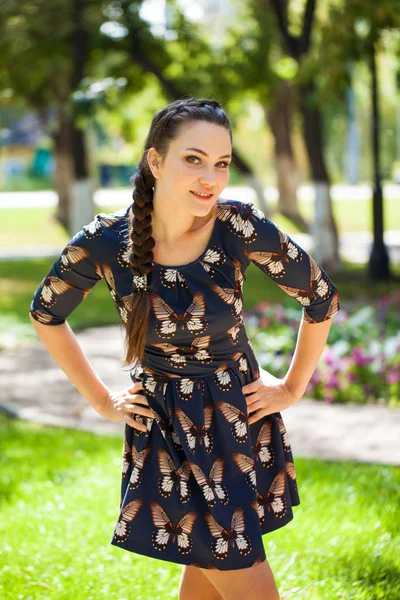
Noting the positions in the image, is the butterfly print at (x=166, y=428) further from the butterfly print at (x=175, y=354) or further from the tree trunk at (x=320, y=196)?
the tree trunk at (x=320, y=196)

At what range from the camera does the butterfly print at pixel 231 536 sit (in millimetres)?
2586

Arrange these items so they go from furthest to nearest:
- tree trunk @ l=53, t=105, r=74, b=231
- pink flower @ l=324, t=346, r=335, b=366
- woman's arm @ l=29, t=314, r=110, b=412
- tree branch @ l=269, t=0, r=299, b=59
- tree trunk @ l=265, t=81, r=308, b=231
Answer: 1. tree trunk @ l=53, t=105, r=74, b=231
2. tree trunk @ l=265, t=81, r=308, b=231
3. tree branch @ l=269, t=0, r=299, b=59
4. pink flower @ l=324, t=346, r=335, b=366
5. woman's arm @ l=29, t=314, r=110, b=412

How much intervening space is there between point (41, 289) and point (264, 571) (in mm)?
1103

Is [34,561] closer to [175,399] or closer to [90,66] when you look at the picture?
[175,399]

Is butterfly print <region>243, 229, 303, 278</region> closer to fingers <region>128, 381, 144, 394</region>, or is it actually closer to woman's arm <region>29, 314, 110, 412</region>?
fingers <region>128, 381, 144, 394</region>

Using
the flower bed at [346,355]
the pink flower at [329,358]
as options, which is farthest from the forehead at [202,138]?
the pink flower at [329,358]

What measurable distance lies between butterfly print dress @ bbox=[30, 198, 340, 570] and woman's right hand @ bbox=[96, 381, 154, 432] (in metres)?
0.02

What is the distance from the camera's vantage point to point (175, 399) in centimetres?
270

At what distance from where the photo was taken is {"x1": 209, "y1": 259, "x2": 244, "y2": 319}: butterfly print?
271 centimetres

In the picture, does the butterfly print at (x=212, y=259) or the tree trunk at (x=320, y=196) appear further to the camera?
the tree trunk at (x=320, y=196)

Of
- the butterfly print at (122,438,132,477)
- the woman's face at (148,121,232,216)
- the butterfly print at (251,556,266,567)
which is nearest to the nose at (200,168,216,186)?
the woman's face at (148,121,232,216)

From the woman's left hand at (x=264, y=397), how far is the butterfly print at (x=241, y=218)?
1.46 ft

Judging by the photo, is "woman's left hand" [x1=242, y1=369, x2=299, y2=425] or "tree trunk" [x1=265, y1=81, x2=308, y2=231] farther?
"tree trunk" [x1=265, y1=81, x2=308, y2=231]

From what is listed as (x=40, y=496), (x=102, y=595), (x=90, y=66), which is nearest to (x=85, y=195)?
(x=90, y=66)
